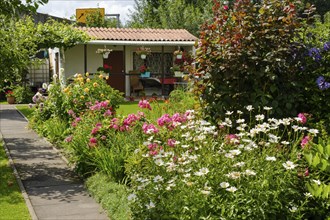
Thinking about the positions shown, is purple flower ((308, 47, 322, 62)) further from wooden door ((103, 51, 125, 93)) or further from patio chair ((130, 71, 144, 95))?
wooden door ((103, 51, 125, 93))

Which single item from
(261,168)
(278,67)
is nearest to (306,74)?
(278,67)

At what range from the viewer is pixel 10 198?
6.02 metres

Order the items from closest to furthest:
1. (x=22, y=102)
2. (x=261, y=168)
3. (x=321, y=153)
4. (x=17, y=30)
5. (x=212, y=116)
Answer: (x=261, y=168), (x=321, y=153), (x=212, y=116), (x=17, y=30), (x=22, y=102)

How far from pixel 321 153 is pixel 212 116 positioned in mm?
2028

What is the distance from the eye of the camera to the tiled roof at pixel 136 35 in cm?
2232

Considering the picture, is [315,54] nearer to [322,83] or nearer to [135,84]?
[322,83]

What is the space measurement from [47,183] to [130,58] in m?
17.7

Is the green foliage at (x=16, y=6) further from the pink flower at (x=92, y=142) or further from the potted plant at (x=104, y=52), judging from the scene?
the potted plant at (x=104, y=52)

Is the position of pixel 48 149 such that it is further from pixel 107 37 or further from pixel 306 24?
pixel 107 37

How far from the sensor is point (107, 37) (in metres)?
22.1

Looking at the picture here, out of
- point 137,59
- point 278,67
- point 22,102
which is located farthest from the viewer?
point 137,59

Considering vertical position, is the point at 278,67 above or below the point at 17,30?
below

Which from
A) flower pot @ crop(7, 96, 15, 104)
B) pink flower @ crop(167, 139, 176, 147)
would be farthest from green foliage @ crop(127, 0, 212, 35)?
pink flower @ crop(167, 139, 176, 147)

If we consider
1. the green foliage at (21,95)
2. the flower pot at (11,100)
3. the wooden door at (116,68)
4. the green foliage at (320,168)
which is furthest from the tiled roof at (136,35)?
the green foliage at (320,168)
